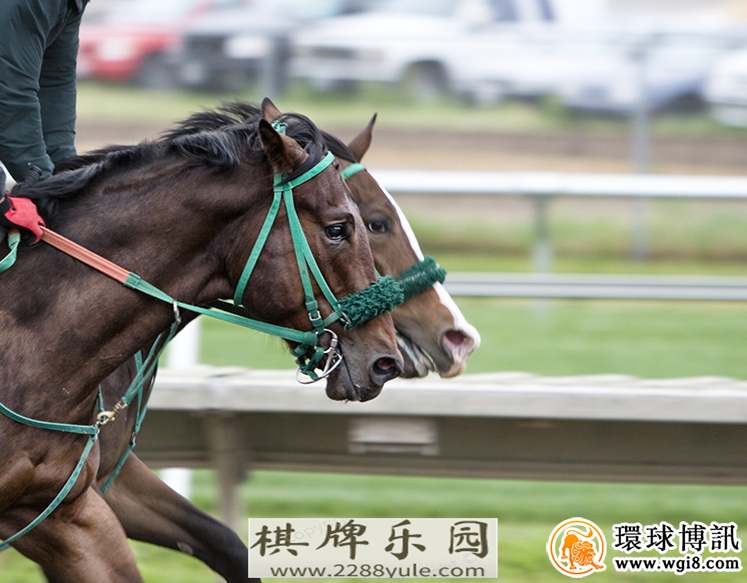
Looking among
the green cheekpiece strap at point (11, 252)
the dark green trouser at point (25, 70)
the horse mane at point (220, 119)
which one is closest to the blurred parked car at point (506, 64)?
the horse mane at point (220, 119)

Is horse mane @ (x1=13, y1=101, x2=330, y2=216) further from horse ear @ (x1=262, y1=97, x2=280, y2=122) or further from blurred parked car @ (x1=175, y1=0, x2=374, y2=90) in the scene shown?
blurred parked car @ (x1=175, y1=0, x2=374, y2=90)

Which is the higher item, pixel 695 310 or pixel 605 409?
pixel 695 310

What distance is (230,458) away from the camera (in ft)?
12.6

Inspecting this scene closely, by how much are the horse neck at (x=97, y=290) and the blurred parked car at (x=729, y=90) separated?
7655 mm

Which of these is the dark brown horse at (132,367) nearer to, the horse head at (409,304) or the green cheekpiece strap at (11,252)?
the horse head at (409,304)

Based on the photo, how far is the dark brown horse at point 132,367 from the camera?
3.01 m

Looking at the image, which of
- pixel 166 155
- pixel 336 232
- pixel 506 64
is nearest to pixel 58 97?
pixel 166 155

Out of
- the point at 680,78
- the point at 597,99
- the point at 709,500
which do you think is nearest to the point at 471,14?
the point at 597,99

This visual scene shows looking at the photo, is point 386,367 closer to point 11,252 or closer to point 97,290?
point 97,290

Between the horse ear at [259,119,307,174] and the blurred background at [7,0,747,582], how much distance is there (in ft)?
8.69

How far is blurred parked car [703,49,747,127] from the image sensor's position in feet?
30.2

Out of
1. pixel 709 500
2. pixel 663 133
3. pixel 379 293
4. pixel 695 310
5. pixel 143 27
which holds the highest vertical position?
pixel 143 27

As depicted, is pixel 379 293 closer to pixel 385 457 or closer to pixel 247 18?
pixel 385 457

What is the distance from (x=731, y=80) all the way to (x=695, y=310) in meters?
2.96
